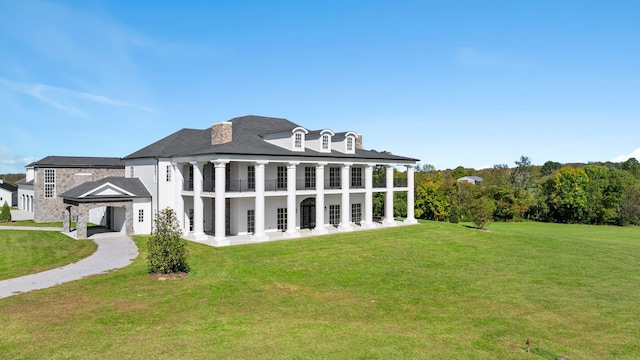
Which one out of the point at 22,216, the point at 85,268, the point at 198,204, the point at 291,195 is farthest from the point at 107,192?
the point at 22,216

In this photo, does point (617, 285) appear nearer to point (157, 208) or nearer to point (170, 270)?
point (170, 270)

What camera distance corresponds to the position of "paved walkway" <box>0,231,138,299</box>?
57.9 feet

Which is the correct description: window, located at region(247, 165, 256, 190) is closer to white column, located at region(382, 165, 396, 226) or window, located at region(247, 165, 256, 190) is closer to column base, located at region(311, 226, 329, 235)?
column base, located at region(311, 226, 329, 235)

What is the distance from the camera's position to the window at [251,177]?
30.9m

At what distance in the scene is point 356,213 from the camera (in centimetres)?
3906

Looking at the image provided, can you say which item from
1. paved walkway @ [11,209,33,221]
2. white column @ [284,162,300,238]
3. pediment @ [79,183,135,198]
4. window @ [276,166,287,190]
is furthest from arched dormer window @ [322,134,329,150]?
paved walkway @ [11,209,33,221]

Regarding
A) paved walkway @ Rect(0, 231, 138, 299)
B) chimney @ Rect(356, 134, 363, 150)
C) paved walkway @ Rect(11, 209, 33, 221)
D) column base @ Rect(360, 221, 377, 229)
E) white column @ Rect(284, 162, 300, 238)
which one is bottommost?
paved walkway @ Rect(0, 231, 138, 299)

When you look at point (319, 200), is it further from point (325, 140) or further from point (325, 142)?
point (325, 140)

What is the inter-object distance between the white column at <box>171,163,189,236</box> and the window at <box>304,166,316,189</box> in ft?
31.8

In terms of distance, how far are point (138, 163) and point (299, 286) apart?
22070 millimetres

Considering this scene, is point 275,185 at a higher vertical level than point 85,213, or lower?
higher

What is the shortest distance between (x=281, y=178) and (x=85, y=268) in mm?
15533

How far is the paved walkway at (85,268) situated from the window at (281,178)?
11.2 metres

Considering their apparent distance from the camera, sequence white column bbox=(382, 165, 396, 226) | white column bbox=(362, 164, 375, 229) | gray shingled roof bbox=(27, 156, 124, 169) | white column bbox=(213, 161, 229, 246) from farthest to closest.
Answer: gray shingled roof bbox=(27, 156, 124, 169)
white column bbox=(382, 165, 396, 226)
white column bbox=(362, 164, 375, 229)
white column bbox=(213, 161, 229, 246)
